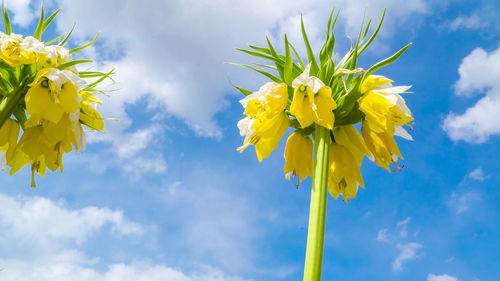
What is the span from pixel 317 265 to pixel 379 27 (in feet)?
5.34

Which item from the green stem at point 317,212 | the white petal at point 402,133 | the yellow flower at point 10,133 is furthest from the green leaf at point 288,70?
the yellow flower at point 10,133

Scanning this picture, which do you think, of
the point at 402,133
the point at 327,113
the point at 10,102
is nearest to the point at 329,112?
the point at 327,113

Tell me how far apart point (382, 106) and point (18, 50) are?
2382 mm

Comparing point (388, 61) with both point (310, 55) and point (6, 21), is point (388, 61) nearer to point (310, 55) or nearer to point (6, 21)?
point (310, 55)

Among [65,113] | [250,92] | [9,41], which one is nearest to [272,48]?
[250,92]

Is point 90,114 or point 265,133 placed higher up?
point 90,114

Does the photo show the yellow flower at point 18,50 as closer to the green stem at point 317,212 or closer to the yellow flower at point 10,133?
the yellow flower at point 10,133

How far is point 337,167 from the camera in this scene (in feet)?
11.4

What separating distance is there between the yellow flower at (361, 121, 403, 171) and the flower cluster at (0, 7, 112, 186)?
1.90 m

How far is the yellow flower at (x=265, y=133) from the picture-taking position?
3.28m

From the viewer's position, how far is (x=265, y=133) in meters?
3.31

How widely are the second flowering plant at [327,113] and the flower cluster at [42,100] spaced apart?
1156mm

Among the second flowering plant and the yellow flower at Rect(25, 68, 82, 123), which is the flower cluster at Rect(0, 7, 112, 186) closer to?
the yellow flower at Rect(25, 68, 82, 123)

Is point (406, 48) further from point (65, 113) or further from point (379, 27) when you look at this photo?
point (65, 113)
